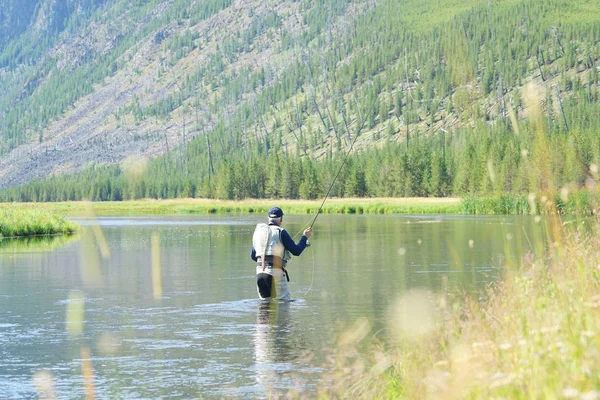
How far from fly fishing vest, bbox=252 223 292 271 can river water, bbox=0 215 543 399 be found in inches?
42.4

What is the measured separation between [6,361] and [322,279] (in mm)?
14297

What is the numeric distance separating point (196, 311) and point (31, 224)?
124 ft

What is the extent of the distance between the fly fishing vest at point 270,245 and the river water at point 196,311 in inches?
42.4

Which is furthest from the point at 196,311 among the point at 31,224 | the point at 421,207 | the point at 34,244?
the point at 421,207

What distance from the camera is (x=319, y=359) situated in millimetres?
15492

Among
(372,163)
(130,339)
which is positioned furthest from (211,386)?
(372,163)

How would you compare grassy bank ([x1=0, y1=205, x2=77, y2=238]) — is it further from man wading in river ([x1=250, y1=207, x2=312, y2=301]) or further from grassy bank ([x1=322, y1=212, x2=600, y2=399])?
grassy bank ([x1=322, y1=212, x2=600, y2=399])

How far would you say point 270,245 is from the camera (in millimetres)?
21938

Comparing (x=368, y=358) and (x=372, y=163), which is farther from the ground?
(x=372, y=163)

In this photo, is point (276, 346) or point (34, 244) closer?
point (276, 346)

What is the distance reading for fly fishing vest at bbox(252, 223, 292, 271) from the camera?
2191 centimetres

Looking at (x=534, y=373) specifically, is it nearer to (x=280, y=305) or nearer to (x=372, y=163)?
(x=280, y=305)

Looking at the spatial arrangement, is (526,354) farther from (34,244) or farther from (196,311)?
(34,244)

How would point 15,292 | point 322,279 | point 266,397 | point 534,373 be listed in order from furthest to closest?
point 322,279 → point 15,292 → point 266,397 → point 534,373
